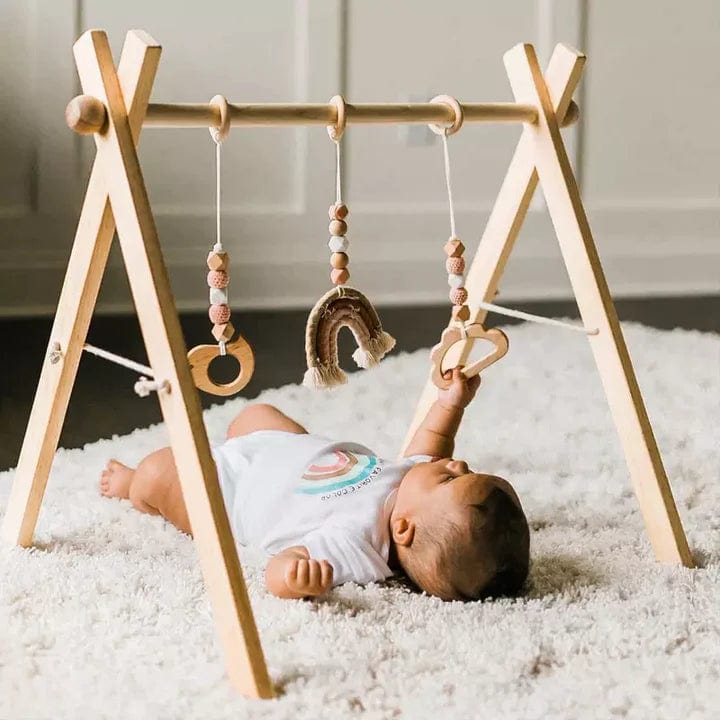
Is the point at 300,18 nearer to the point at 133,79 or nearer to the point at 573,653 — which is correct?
the point at 133,79

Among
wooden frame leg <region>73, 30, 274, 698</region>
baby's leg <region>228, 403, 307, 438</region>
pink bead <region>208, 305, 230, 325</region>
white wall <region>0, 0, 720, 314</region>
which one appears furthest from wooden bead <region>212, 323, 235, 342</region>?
white wall <region>0, 0, 720, 314</region>

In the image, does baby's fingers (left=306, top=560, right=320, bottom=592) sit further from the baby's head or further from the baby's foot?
the baby's foot

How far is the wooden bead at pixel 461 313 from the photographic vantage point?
1308 mm

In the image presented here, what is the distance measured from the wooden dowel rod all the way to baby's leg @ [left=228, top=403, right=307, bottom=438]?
1.49 feet

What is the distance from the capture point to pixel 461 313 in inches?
51.6

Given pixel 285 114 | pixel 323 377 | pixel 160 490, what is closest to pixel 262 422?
pixel 160 490

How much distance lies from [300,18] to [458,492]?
5.42ft

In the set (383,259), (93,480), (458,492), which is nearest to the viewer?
(458,492)

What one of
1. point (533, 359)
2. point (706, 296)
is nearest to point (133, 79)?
point (533, 359)

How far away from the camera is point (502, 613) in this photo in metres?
1.14

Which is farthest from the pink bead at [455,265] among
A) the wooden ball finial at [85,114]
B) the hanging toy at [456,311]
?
Answer: the wooden ball finial at [85,114]

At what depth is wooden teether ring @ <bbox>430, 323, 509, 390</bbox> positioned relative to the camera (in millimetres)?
1310

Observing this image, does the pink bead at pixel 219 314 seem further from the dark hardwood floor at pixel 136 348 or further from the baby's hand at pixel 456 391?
the dark hardwood floor at pixel 136 348

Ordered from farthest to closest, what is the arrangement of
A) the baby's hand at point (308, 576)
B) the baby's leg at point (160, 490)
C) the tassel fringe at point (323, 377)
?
1. the baby's leg at point (160, 490)
2. the tassel fringe at point (323, 377)
3. the baby's hand at point (308, 576)
